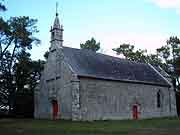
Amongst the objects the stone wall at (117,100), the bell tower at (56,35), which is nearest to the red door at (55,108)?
the stone wall at (117,100)

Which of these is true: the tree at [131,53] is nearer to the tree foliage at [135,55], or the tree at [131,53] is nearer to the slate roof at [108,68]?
the tree foliage at [135,55]

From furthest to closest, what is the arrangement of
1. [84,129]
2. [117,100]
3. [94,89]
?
[117,100]
[94,89]
[84,129]

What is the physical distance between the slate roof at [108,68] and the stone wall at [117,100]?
0.75m

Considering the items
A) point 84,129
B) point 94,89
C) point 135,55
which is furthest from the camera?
point 135,55

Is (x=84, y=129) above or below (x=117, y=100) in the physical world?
below

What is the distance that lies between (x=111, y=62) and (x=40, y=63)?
13825 mm

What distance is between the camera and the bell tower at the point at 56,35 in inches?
1303

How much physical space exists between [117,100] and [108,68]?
4354mm

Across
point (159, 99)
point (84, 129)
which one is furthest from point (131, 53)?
point (84, 129)

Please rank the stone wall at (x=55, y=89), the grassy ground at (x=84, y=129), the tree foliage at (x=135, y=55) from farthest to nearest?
the tree foliage at (x=135, y=55) < the stone wall at (x=55, y=89) < the grassy ground at (x=84, y=129)

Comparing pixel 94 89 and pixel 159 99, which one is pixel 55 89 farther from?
pixel 159 99

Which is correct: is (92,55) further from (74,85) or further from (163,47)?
(163,47)

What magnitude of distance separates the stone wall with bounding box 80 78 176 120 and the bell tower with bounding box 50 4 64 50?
21.3 ft

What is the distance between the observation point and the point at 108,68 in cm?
3397
